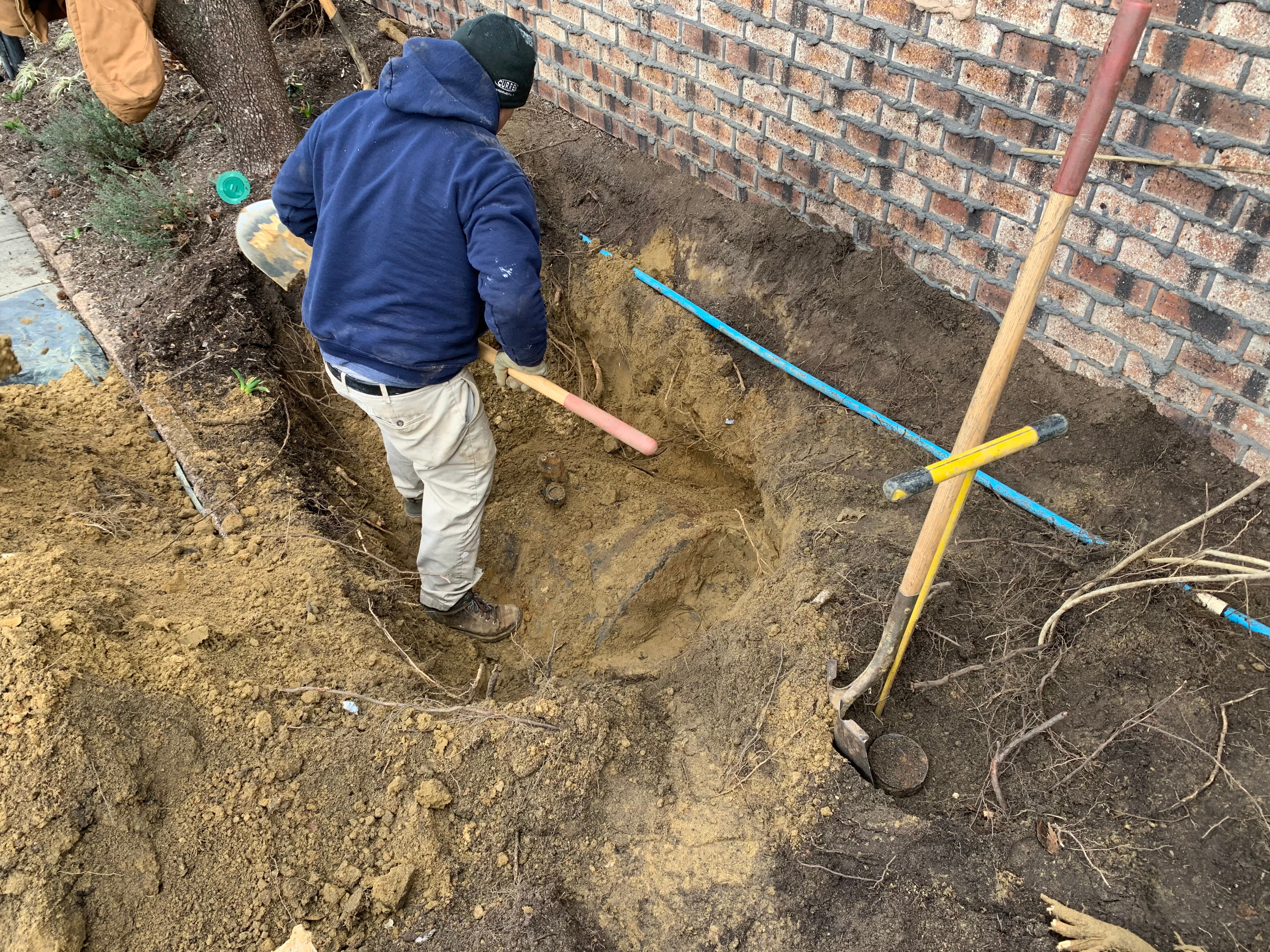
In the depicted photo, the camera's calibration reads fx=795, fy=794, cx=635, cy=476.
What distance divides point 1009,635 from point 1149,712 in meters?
0.37

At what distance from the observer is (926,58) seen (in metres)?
2.70

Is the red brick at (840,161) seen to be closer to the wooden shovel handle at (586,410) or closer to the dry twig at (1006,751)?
the wooden shovel handle at (586,410)

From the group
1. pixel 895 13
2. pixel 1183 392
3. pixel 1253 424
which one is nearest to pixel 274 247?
pixel 895 13

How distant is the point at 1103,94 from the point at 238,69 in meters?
4.16

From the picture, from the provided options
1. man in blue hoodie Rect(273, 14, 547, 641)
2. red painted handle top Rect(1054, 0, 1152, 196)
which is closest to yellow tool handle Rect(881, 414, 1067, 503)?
red painted handle top Rect(1054, 0, 1152, 196)

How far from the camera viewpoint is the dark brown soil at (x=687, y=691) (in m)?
1.83

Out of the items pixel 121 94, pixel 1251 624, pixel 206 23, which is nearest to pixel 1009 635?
pixel 1251 624

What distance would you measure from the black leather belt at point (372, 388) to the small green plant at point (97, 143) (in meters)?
3.19

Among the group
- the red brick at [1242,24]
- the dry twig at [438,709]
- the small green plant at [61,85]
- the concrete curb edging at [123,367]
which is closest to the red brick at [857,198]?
the red brick at [1242,24]

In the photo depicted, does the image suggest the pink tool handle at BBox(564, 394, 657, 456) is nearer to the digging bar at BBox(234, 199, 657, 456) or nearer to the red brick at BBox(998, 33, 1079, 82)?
the digging bar at BBox(234, 199, 657, 456)

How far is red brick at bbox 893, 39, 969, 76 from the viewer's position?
2.65 m

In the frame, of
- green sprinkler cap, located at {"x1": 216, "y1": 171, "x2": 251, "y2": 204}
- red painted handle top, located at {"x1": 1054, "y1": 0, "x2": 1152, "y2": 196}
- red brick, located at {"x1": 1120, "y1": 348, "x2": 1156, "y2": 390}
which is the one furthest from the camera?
green sprinkler cap, located at {"x1": 216, "y1": 171, "x2": 251, "y2": 204}

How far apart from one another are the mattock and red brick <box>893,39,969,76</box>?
1.11 meters

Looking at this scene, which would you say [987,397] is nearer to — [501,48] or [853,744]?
[853,744]
